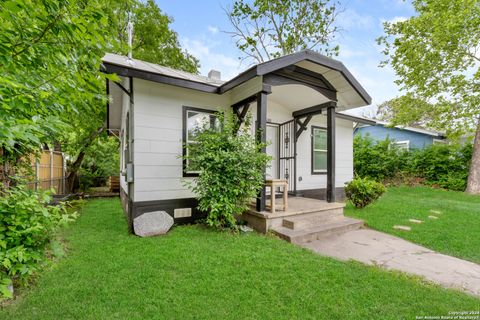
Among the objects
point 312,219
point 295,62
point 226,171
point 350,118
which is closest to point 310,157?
point 350,118

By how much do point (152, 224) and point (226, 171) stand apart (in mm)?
1668

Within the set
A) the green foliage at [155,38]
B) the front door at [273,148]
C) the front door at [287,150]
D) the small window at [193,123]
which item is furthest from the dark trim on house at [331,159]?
the green foliage at [155,38]

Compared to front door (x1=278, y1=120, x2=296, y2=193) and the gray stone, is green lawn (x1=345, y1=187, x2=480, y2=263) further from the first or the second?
the gray stone

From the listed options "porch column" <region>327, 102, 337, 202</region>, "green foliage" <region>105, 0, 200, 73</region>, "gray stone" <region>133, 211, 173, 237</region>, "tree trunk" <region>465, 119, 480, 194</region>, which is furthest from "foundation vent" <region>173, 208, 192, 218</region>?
"tree trunk" <region>465, 119, 480, 194</region>

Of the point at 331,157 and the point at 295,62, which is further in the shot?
the point at 331,157

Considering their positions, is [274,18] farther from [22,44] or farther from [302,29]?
[22,44]

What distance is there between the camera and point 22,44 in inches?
67.6

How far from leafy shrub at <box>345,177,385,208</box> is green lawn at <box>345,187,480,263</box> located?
0.23 metres

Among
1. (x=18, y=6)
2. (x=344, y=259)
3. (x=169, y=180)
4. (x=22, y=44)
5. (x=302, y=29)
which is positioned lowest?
(x=344, y=259)

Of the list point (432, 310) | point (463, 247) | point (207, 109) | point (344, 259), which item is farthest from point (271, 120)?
point (432, 310)

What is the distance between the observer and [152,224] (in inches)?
166

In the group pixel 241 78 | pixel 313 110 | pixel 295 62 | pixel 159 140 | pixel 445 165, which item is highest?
pixel 295 62

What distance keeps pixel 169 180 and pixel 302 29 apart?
39.9 ft

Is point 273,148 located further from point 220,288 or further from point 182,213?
point 220,288
